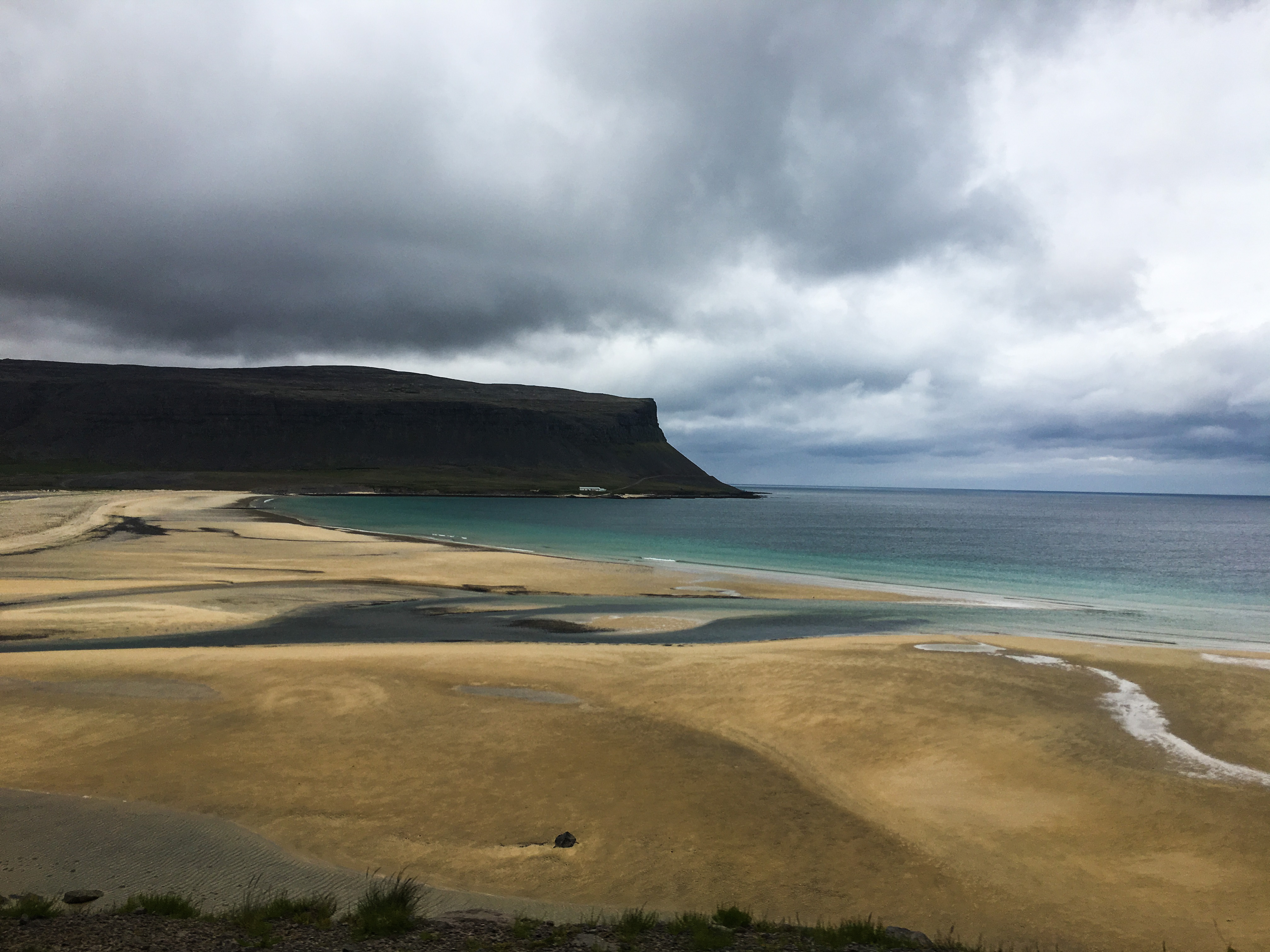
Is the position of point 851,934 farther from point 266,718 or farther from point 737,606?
point 737,606

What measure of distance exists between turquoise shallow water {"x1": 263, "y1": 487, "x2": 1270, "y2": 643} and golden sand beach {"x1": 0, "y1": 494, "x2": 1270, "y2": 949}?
39.0 ft

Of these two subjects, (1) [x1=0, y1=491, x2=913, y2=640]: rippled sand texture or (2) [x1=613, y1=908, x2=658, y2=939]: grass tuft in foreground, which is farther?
(1) [x1=0, y1=491, x2=913, y2=640]: rippled sand texture

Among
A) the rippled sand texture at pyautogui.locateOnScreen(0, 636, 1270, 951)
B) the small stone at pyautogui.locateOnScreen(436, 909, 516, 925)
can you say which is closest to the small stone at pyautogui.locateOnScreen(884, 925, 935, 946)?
the rippled sand texture at pyautogui.locateOnScreen(0, 636, 1270, 951)

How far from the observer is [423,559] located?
143 ft

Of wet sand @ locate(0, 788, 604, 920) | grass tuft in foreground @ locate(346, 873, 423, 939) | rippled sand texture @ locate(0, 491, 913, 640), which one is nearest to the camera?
grass tuft in foreground @ locate(346, 873, 423, 939)

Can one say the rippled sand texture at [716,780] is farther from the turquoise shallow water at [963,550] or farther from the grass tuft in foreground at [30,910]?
the turquoise shallow water at [963,550]

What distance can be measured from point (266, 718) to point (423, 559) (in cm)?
3130

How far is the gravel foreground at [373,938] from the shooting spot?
5848mm

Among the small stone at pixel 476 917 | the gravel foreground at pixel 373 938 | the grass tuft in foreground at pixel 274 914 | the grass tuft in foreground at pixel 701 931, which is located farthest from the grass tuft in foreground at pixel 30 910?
the grass tuft in foreground at pixel 701 931

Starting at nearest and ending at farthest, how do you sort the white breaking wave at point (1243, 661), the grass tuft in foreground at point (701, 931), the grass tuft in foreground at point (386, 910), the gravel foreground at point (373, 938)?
1. the gravel foreground at point (373, 938)
2. the grass tuft in foreground at point (386, 910)
3. the grass tuft in foreground at point (701, 931)
4. the white breaking wave at point (1243, 661)

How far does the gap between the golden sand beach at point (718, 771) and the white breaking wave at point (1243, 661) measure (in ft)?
1.47

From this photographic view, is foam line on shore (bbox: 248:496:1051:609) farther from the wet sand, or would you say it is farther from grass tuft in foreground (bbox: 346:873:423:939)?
grass tuft in foreground (bbox: 346:873:423:939)

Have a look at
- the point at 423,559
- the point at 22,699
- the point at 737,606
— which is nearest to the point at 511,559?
the point at 423,559

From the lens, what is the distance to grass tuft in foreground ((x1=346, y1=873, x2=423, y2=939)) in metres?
6.34
